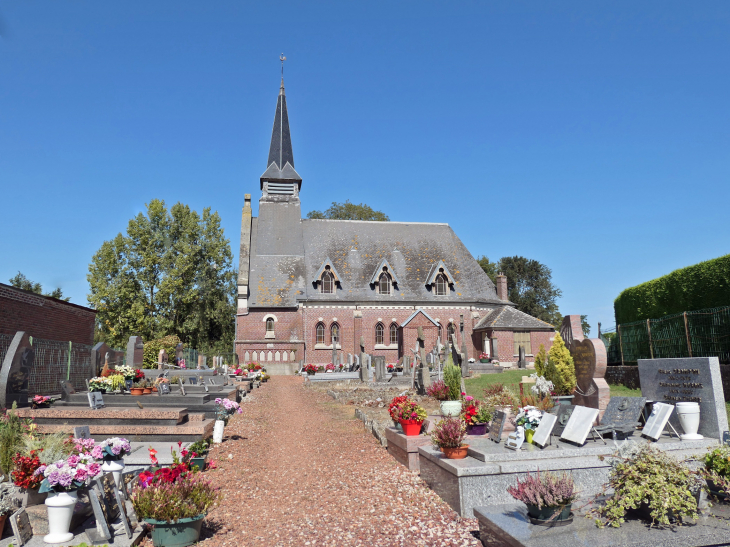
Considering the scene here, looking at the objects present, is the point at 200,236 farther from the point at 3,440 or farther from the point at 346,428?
the point at 3,440

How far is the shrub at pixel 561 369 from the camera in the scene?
12867 mm

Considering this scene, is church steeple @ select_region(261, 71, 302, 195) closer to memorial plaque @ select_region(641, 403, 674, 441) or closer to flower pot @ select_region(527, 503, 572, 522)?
memorial plaque @ select_region(641, 403, 674, 441)

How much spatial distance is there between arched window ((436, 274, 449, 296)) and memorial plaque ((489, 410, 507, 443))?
3552 centimetres

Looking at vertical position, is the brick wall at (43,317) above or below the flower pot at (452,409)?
above

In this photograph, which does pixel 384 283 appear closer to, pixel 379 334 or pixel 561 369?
pixel 379 334

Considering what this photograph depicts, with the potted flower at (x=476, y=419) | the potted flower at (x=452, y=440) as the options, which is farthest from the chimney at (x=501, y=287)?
the potted flower at (x=452, y=440)

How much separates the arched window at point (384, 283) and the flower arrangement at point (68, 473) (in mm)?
37428

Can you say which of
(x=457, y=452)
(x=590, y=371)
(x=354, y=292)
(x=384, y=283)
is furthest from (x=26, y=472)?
(x=384, y=283)

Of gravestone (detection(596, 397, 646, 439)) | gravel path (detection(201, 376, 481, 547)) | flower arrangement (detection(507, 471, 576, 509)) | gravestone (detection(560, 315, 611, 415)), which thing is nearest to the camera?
flower arrangement (detection(507, 471, 576, 509))

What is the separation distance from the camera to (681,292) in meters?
19.9

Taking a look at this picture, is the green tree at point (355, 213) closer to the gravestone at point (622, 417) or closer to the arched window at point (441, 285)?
the arched window at point (441, 285)

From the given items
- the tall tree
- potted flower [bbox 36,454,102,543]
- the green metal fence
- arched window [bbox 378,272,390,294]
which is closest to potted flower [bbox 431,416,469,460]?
potted flower [bbox 36,454,102,543]

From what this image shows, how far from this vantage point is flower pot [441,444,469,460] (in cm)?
754

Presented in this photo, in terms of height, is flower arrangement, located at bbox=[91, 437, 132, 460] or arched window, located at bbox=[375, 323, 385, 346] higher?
arched window, located at bbox=[375, 323, 385, 346]
